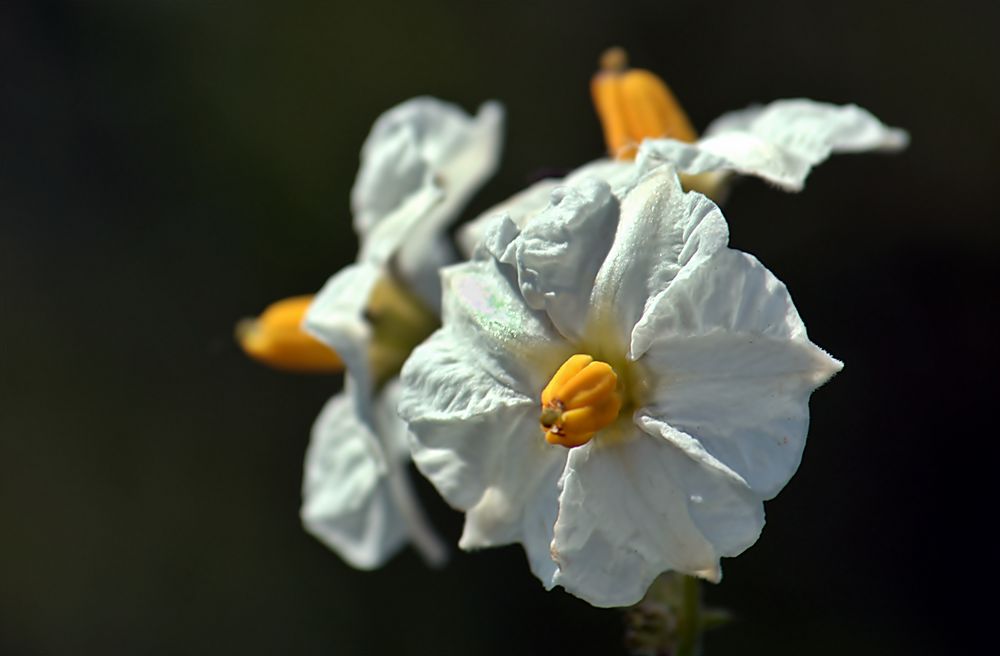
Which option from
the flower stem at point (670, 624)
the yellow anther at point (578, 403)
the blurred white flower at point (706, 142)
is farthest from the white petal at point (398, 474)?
the yellow anther at point (578, 403)

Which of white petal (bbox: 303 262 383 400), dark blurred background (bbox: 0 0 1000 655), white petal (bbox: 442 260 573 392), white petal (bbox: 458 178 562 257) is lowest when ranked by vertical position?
dark blurred background (bbox: 0 0 1000 655)

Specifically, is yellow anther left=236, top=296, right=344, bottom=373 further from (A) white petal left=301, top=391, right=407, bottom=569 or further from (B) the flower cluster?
(B) the flower cluster

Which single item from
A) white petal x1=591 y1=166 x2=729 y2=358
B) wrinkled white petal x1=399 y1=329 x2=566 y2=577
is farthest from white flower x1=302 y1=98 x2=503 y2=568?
white petal x1=591 y1=166 x2=729 y2=358

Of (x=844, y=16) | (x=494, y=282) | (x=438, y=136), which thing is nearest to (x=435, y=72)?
(x=844, y=16)

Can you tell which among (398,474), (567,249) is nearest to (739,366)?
(567,249)

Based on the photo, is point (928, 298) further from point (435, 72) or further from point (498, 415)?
point (498, 415)

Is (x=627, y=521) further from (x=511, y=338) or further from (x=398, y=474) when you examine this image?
(x=398, y=474)
